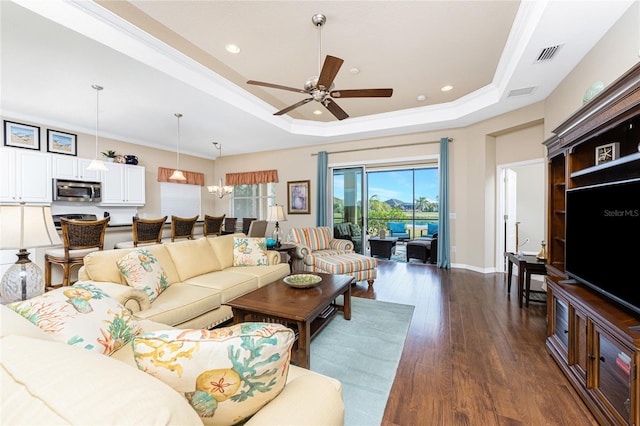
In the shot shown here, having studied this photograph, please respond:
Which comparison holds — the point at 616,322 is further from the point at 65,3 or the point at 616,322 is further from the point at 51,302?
the point at 65,3

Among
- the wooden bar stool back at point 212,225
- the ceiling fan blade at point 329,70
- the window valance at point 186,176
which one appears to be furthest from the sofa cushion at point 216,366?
the window valance at point 186,176

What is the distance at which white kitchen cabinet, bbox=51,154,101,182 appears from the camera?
14.8 feet

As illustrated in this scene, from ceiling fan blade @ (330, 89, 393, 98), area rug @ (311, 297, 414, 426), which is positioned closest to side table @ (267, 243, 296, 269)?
area rug @ (311, 297, 414, 426)

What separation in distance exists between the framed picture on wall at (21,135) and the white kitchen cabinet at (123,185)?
3.30 feet

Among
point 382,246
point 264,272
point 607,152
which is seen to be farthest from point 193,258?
point 382,246

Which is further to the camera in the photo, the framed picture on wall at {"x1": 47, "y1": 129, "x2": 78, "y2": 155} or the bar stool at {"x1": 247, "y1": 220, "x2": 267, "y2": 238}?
the bar stool at {"x1": 247, "y1": 220, "x2": 267, "y2": 238}

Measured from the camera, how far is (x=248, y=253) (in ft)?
11.2

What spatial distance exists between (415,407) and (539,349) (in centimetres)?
145

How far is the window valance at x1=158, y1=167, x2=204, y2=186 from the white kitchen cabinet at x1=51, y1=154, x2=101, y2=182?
1.43 metres

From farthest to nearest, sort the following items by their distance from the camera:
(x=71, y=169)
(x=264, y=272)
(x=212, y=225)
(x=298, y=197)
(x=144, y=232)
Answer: (x=298, y=197) → (x=212, y=225) → (x=71, y=169) → (x=144, y=232) → (x=264, y=272)

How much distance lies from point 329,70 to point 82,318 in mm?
2399

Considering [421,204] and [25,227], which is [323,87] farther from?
[421,204]

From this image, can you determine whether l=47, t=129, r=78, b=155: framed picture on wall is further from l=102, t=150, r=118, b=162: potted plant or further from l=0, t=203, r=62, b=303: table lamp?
l=0, t=203, r=62, b=303: table lamp

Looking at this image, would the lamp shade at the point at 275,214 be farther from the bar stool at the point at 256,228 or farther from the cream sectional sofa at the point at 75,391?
the cream sectional sofa at the point at 75,391
